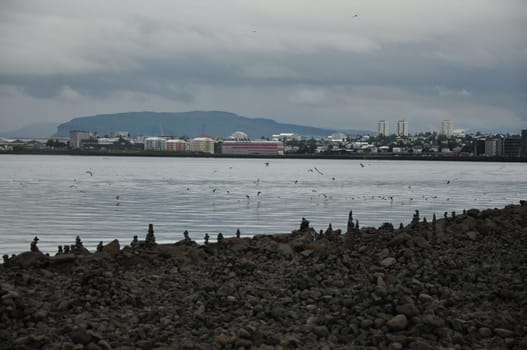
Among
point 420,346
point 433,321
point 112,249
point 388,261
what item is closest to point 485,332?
point 433,321

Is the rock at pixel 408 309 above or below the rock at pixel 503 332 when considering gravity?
above

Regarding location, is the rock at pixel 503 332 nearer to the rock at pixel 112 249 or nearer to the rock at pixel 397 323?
the rock at pixel 397 323

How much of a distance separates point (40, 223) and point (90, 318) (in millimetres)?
18780

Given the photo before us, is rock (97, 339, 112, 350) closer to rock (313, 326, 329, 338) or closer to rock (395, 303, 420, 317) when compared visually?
rock (313, 326, 329, 338)

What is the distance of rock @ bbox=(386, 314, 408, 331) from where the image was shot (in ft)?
29.1

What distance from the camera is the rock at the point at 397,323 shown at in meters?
8.88

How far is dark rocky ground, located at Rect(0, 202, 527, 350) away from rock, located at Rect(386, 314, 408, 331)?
16 mm

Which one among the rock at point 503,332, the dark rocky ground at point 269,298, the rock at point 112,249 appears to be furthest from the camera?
the rock at point 112,249

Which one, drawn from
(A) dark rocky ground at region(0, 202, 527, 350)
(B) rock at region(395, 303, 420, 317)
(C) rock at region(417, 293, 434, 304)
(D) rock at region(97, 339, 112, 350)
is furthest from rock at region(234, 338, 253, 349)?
(C) rock at region(417, 293, 434, 304)

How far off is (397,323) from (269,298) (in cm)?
226

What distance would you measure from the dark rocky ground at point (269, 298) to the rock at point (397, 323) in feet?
0.05

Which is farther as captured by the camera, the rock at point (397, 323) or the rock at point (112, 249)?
the rock at point (112, 249)

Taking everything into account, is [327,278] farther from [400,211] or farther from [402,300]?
[400,211]

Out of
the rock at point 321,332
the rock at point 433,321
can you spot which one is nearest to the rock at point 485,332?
the rock at point 433,321
